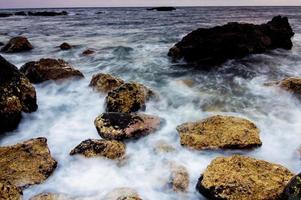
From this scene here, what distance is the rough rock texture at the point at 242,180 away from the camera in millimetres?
4062

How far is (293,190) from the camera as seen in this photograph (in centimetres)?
368

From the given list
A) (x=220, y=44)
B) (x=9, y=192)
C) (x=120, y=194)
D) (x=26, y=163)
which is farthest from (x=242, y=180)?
(x=220, y=44)

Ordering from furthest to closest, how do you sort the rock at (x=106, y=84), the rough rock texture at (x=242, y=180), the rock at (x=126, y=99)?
the rock at (x=106, y=84), the rock at (x=126, y=99), the rough rock texture at (x=242, y=180)

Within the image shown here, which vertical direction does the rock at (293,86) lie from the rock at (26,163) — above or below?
above

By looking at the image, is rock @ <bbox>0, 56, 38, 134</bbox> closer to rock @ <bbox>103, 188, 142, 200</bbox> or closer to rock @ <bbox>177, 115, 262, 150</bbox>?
rock @ <bbox>103, 188, 142, 200</bbox>

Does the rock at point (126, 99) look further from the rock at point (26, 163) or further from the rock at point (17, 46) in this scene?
the rock at point (17, 46)

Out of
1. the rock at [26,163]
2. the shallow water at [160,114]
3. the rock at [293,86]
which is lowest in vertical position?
the shallow water at [160,114]

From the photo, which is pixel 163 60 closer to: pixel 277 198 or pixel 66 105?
pixel 66 105

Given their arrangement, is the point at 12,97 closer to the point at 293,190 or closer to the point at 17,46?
the point at 293,190

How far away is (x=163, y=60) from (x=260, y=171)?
839cm

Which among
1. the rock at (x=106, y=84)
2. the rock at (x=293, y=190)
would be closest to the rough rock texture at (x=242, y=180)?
the rock at (x=293, y=190)

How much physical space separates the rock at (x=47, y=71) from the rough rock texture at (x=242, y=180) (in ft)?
19.3

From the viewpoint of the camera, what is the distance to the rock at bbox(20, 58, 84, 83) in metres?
9.17

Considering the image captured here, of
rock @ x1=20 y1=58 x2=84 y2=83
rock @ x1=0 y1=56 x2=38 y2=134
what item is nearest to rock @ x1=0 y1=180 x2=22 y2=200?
rock @ x1=0 y1=56 x2=38 y2=134
